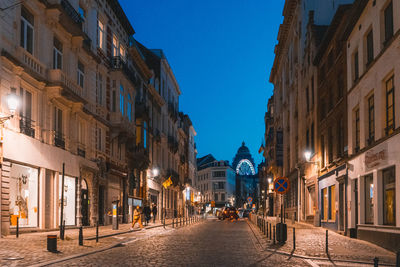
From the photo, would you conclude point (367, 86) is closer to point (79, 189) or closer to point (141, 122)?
point (79, 189)

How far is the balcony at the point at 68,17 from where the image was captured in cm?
2627

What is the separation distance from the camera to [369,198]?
71.8 ft

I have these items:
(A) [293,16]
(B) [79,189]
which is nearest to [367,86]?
(B) [79,189]

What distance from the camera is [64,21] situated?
27469mm

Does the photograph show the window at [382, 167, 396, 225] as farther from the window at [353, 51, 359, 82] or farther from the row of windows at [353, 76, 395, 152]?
the window at [353, 51, 359, 82]

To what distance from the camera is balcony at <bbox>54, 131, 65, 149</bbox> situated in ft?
89.0

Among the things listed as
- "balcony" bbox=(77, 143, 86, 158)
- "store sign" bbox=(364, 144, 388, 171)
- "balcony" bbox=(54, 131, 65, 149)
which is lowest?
"store sign" bbox=(364, 144, 388, 171)

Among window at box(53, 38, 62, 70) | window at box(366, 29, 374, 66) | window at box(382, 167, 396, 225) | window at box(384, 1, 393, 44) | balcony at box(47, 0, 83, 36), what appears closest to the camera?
window at box(382, 167, 396, 225)

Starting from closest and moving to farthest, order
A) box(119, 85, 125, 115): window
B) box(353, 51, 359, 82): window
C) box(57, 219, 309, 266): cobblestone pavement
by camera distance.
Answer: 1. box(57, 219, 309, 266): cobblestone pavement
2. box(353, 51, 359, 82): window
3. box(119, 85, 125, 115): window

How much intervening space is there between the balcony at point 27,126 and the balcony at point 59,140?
8.71 feet

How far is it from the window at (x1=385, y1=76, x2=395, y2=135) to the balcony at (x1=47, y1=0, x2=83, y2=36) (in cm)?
1582

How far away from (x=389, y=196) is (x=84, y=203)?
18.8 m

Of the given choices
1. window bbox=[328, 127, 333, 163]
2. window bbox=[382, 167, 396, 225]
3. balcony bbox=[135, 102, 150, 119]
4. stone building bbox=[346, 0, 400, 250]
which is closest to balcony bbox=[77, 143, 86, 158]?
balcony bbox=[135, 102, 150, 119]

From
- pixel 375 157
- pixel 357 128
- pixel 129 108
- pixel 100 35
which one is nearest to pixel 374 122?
pixel 375 157
